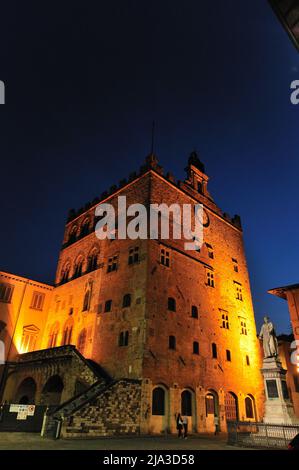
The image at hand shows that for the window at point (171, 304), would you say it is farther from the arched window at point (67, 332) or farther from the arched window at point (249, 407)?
the arched window at point (249, 407)

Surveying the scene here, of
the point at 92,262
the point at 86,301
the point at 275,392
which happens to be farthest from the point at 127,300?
the point at 275,392

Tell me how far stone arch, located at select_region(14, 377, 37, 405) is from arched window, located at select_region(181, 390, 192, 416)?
521 inches

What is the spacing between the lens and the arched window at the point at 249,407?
26372 mm

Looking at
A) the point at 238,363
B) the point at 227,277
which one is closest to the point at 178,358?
the point at 238,363

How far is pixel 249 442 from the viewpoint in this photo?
12859 mm

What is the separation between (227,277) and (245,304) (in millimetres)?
3624

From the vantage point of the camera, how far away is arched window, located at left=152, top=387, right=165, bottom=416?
19556mm

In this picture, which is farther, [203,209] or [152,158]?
[203,209]

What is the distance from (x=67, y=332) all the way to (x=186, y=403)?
12268 millimetres

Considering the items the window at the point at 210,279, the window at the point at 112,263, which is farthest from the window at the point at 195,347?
the window at the point at 112,263

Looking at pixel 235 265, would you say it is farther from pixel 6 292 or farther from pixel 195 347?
pixel 6 292

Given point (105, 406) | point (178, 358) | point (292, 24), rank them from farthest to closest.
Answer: point (178, 358)
point (105, 406)
point (292, 24)

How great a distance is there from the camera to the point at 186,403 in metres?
21.7

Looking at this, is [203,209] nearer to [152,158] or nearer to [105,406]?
[152,158]
